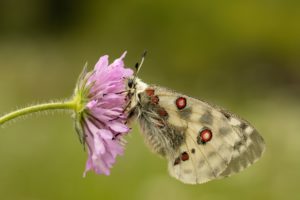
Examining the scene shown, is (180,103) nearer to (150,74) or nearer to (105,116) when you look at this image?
(105,116)

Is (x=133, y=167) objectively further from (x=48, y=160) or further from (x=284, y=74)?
(x=284, y=74)

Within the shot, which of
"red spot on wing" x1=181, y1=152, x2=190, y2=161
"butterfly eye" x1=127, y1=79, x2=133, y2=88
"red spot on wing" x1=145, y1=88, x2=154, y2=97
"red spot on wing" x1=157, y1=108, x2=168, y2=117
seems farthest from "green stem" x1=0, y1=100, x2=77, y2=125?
"red spot on wing" x1=181, y1=152, x2=190, y2=161

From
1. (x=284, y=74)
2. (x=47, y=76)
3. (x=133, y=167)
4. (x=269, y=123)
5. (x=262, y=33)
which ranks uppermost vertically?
(x=262, y=33)

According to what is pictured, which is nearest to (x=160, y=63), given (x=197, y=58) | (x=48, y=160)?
(x=197, y=58)

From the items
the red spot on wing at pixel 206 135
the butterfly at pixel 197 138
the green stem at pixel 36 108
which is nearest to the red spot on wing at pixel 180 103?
the butterfly at pixel 197 138

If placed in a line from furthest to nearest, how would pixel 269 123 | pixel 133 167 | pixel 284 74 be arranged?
pixel 284 74
pixel 269 123
pixel 133 167

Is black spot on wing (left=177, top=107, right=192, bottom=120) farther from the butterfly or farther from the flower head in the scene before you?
the flower head
